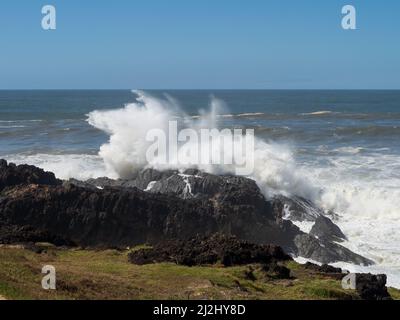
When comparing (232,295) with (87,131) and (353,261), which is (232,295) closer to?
(353,261)

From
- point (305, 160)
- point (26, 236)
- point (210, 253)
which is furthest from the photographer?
point (305, 160)

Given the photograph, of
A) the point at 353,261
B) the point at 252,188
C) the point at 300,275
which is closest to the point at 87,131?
the point at 252,188

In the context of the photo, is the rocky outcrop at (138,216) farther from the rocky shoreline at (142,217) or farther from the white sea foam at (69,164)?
the white sea foam at (69,164)

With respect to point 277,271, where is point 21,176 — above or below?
above

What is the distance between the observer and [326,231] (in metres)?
25.6

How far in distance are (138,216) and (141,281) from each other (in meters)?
8.79

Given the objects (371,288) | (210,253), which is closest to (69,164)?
(210,253)

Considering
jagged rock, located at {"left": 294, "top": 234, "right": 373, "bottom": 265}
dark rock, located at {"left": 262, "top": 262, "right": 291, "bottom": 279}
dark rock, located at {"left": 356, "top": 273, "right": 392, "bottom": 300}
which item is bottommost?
jagged rock, located at {"left": 294, "top": 234, "right": 373, "bottom": 265}

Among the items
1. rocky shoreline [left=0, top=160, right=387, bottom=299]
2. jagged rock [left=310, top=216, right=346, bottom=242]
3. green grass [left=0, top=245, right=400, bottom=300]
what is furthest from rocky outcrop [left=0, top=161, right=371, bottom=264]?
green grass [left=0, top=245, right=400, bottom=300]

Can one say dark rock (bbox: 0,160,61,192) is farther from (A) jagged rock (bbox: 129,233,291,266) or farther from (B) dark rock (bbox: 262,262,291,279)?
(B) dark rock (bbox: 262,262,291,279)

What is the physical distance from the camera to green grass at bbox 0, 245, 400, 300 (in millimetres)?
12719

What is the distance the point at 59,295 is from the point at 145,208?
1156 centimetres

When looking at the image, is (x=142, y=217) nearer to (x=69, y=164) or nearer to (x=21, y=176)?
(x=21, y=176)

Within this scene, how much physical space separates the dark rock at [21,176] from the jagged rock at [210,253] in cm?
925
